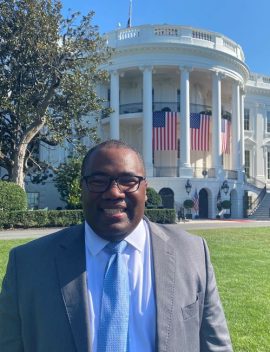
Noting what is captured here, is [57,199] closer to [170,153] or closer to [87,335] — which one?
[170,153]

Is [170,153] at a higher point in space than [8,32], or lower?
lower

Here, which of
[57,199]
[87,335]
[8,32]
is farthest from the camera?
[57,199]

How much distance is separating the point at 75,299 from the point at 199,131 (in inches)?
1280

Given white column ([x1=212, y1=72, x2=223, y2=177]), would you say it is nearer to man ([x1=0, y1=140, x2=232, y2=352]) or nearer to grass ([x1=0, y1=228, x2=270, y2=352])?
grass ([x1=0, y1=228, x2=270, y2=352])

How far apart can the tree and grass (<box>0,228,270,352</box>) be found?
11217 millimetres

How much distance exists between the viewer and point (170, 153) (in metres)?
35.3

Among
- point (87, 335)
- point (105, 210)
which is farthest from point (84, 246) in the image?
point (87, 335)

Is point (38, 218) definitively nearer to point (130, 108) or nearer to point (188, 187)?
point (188, 187)

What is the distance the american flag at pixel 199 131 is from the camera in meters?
33.3

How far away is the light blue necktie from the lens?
65.4 inches

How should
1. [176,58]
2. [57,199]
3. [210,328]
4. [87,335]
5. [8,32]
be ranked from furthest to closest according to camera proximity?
[57,199], [176,58], [8,32], [210,328], [87,335]

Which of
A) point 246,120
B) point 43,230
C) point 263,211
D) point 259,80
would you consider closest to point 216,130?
point 263,211

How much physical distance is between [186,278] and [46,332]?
1.91 feet

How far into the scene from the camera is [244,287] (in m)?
7.35
